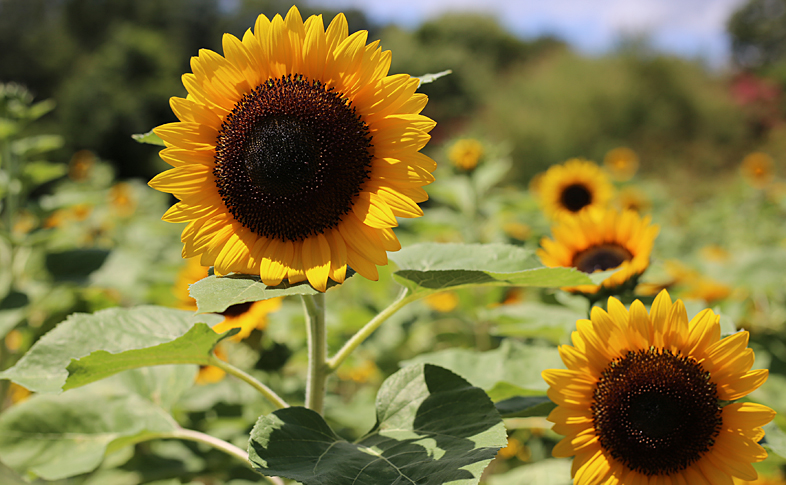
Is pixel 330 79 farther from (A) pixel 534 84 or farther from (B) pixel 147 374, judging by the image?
(A) pixel 534 84

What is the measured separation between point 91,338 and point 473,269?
0.75 m

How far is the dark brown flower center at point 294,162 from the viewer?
2.89 feet

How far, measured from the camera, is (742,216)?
559 centimetres

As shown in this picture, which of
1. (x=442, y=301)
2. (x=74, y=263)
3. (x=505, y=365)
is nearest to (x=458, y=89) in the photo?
(x=442, y=301)

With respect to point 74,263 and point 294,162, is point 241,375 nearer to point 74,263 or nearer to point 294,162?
point 294,162

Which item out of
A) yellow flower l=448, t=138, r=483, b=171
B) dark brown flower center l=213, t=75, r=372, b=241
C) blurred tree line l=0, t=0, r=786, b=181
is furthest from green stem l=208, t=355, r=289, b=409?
→ blurred tree line l=0, t=0, r=786, b=181

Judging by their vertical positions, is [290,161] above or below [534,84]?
below

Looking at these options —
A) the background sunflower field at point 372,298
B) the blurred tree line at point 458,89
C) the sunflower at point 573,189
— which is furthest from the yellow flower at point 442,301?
Result: the blurred tree line at point 458,89

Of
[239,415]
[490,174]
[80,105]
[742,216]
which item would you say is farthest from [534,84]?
[239,415]

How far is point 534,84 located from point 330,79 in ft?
62.4

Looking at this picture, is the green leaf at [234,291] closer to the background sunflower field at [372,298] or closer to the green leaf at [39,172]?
the background sunflower field at [372,298]

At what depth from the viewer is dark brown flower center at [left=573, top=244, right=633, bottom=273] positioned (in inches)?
61.4

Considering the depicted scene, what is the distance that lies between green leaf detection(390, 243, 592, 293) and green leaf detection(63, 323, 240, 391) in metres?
0.34

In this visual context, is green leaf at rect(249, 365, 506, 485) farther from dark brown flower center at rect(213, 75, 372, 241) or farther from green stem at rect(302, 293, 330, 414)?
dark brown flower center at rect(213, 75, 372, 241)
